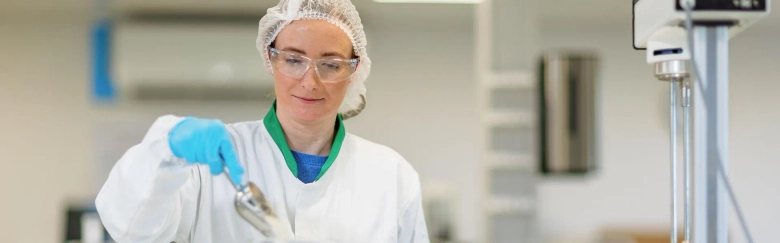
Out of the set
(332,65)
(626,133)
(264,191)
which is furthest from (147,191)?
(626,133)

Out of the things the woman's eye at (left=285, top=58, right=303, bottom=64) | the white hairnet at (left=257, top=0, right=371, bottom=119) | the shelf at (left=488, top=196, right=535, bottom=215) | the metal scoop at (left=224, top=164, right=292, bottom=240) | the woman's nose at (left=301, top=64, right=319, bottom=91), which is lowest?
the shelf at (left=488, top=196, right=535, bottom=215)

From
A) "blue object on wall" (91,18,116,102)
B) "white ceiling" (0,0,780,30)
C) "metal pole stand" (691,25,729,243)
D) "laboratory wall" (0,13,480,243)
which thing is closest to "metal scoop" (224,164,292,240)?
"metal pole stand" (691,25,729,243)

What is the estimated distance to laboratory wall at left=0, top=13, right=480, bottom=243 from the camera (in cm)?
306

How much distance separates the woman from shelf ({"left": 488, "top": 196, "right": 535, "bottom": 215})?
1.31 meters

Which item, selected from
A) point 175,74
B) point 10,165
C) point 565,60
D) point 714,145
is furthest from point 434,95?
point 714,145

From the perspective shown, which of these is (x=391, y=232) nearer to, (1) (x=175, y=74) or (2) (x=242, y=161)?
(2) (x=242, y=161)

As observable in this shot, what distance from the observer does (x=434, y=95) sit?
3.24 m

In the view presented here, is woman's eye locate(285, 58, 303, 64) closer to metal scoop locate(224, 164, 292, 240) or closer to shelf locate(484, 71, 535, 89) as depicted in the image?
metal scoop locate(224, 164, 292, 240)

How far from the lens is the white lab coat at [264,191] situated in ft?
2.83

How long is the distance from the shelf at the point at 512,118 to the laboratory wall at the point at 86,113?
617 mm

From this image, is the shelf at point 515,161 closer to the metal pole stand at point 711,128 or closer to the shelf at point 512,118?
the shelf at point 512,118

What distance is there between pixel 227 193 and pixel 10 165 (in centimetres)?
258

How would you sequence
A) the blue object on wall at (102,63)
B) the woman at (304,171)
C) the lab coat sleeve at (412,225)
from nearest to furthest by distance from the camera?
the woman at (304,171), the lab coat sleeve at (412,225), the blue object on wall at (102,63)

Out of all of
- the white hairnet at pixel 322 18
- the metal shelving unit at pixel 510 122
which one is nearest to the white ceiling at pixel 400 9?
the metal shelving unit at pixel 510 122
